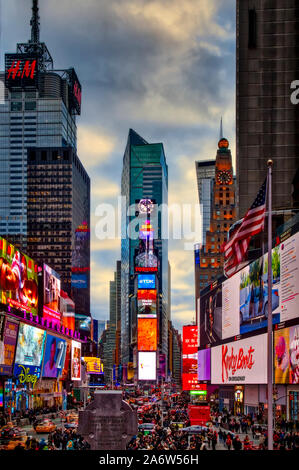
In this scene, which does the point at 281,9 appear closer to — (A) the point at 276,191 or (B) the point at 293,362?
(A) the point at 276,191

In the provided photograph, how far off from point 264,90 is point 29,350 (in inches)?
2011

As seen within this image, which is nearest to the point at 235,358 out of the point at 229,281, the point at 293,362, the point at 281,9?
the point at 229,281

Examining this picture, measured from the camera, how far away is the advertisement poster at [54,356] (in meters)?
105

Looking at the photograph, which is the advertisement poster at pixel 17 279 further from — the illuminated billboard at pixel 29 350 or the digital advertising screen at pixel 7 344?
the digital advertising screen at pixel 7 344

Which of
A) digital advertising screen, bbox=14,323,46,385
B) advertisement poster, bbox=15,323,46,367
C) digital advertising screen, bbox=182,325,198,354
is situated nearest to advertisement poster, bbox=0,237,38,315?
advertisement poster, bbox=15,323,46,367

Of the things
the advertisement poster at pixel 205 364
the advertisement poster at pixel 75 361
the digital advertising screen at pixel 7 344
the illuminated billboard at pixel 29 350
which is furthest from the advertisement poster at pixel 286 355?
the advertisement poster at pixel 75 361

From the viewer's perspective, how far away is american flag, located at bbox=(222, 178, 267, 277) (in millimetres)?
31594

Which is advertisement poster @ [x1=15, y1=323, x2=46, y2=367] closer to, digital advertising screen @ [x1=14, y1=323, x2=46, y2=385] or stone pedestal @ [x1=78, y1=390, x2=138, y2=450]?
digital advertising screen @ [x1=14, y1=323, x2=46, y2=385]

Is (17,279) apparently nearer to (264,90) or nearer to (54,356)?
(54,356)

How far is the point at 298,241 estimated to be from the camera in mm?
Result: 58156

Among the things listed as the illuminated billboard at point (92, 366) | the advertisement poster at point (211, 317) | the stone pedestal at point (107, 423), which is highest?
the advertisement poster at point (211, 317)

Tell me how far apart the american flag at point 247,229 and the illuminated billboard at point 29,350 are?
5585cm

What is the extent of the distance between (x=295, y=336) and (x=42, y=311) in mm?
60795

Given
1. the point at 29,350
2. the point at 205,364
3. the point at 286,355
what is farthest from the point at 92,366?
the point at 286,355
